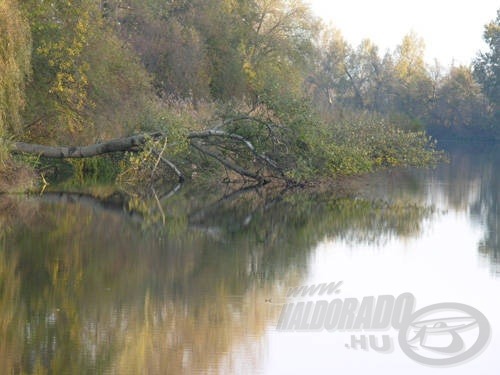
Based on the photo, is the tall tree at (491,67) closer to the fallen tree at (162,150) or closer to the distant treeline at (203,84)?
the distant treeline at (203,84)

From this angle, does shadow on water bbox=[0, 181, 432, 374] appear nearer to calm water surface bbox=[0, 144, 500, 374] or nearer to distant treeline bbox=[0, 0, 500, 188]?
calm water surface bbox=[0, 144, 500, 374]

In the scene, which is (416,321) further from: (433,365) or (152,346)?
(152,346)

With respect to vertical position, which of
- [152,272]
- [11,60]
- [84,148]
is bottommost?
[152,272]

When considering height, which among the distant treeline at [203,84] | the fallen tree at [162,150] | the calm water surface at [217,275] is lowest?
the calm water surface at [217,275]

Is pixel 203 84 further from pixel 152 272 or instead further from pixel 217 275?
pixel 217 275

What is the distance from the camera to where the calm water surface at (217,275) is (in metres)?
8.06

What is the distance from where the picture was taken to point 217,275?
1194cm

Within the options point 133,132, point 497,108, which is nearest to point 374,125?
point 133,132

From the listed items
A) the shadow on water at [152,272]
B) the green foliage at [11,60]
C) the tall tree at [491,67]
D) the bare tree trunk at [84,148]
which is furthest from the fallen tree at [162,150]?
the tall tree at [491,67]

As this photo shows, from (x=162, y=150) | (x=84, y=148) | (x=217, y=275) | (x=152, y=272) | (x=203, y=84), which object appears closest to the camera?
(x=217, y=275)

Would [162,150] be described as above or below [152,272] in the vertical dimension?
above

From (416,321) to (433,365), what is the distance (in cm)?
141

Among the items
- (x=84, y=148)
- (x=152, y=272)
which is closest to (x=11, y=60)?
(x=84, y=148)

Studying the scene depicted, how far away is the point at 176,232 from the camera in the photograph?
642 inches
